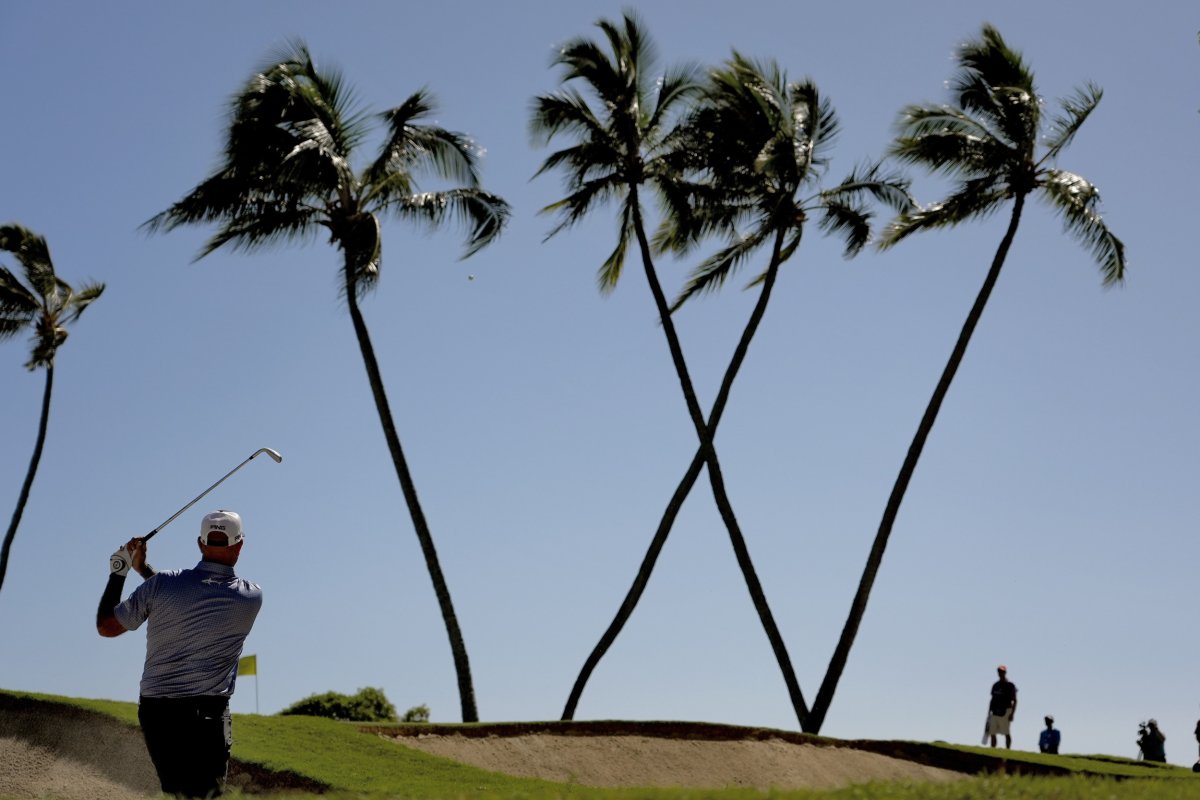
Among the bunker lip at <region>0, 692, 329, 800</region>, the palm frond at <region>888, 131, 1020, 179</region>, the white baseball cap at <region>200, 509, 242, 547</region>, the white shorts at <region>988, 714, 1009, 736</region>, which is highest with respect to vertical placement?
the palm frond at <region>888, 131, 1020, 179</region>

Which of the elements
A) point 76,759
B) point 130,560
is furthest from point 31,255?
point 130,560

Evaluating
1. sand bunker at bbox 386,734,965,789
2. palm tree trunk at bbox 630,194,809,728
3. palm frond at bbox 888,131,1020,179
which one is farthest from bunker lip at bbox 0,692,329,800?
palm frond at bbox 888,131,1020,179

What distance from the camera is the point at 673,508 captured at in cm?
3047

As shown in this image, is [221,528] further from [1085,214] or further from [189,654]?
[1085,214]

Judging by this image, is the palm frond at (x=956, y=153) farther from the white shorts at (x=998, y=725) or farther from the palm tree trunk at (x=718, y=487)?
the white shorts at (x=998, y=725)

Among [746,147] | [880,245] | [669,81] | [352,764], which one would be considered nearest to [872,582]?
[880,245]

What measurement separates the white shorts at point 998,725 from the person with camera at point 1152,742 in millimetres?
5501

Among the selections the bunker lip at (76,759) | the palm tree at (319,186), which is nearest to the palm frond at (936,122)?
Answer: the palm tree at (319,186)

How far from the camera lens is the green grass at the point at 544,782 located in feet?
26.5

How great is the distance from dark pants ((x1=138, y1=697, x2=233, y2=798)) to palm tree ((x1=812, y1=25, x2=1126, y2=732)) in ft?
78.8

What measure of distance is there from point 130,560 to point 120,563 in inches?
3.6

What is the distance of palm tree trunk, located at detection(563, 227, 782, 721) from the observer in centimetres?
2895

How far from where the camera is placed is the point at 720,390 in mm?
31781

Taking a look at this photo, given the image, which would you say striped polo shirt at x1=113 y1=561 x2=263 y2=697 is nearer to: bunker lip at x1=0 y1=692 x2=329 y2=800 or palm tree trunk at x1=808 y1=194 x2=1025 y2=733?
bunker lip at x1=0 y1=692 x2=329 y2=800
